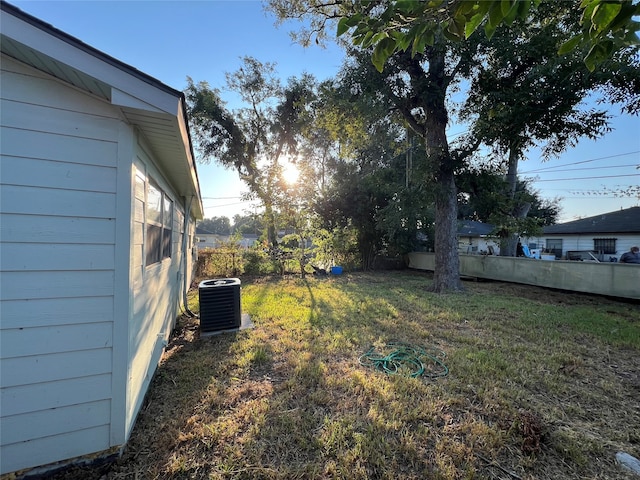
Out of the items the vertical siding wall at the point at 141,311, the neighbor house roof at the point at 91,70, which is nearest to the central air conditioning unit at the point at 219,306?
the vertical siding wall at the point at 141,311

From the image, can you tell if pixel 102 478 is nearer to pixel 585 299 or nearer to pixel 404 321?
pixel 404 321

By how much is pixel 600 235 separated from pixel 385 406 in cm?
2135

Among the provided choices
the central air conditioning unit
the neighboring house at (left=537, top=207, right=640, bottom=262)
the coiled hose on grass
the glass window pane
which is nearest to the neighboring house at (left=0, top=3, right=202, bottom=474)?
the glass window pane

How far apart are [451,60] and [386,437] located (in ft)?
28.2

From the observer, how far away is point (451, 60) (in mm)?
7180

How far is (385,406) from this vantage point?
2422 millimetres

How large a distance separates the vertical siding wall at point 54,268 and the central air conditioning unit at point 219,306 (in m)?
2.45

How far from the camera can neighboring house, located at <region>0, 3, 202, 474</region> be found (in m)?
1.56

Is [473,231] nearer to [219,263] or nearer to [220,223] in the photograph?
[219,263]

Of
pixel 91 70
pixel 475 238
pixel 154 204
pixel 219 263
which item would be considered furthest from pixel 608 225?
pixel 91 70

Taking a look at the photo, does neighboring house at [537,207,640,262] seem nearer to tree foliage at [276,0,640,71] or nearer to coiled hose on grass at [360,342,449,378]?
coiled hose on grass at [360,342,449,378]

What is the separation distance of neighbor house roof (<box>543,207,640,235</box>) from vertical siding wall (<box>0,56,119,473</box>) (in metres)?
22.3

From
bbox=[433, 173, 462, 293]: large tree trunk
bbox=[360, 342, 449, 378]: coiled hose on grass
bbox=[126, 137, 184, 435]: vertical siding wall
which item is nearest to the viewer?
bbox=[126, 137, 184, 435]: vertical siding wall

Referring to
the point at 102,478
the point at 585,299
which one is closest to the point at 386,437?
the point at 102,478
